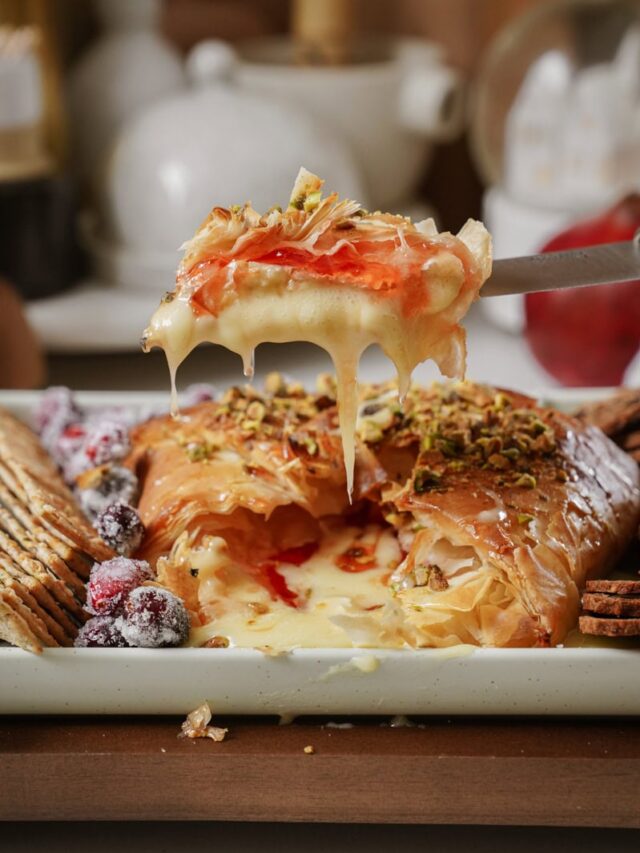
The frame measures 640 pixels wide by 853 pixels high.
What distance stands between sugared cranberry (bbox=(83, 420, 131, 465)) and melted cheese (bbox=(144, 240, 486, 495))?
30 centimetres

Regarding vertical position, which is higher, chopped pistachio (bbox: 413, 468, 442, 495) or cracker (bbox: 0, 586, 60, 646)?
chopped pistachio (bbox: 413, 468, 442, 495)

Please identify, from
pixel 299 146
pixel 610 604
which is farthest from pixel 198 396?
pixel 299 146

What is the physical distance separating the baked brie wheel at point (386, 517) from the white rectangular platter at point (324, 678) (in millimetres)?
34

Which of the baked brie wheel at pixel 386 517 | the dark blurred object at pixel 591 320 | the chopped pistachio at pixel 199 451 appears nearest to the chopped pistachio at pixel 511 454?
the baked brie wheel at pixel 386 517

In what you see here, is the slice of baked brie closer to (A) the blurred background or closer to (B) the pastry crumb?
(B) the pastry crumb

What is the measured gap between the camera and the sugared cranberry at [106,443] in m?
1.55

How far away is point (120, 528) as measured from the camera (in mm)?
1368

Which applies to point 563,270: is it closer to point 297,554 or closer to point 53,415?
point 297,554

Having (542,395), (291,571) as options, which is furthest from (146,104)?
(291,571)

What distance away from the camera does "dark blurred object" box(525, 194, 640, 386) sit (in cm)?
221

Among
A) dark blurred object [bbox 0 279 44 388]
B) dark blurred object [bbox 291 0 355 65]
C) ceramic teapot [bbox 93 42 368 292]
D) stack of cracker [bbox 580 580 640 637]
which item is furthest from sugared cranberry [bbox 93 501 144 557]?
dark blurred object [bbox 291 0 355 65]

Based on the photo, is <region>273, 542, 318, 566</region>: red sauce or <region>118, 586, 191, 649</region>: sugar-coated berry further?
<region>273, 542, 318, 566</region>: red sauce

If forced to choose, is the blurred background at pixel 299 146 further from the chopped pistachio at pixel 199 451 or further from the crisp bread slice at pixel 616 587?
the crisp bread slice at pixel 616 587

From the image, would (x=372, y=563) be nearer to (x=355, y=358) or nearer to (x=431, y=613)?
(x=431, y=613)
